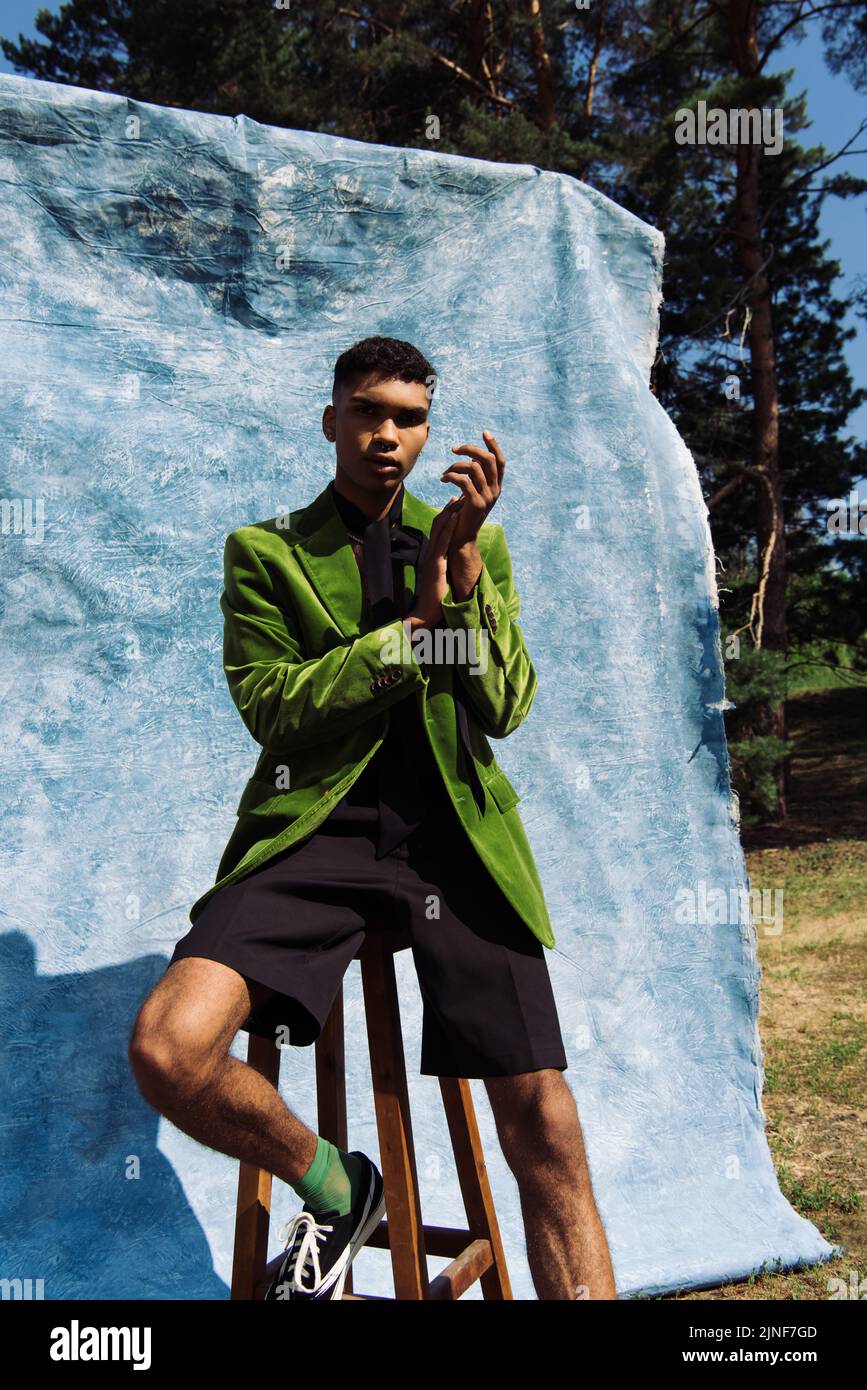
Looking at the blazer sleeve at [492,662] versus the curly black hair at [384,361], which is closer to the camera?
the blazer sleeve at [492,662]

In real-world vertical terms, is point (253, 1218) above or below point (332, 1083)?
below

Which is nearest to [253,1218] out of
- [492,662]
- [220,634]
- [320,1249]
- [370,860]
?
[320,1249]

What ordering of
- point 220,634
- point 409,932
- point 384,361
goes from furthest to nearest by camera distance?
point 220,634 < point 384,361 < point 409,932

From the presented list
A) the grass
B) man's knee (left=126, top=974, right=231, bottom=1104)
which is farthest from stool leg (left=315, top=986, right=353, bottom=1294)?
the grass

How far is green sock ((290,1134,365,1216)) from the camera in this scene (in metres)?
1.89

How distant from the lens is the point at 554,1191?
189cm

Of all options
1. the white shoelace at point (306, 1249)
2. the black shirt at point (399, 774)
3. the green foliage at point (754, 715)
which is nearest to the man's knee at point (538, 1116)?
the white shoelace at point (306, 1249)

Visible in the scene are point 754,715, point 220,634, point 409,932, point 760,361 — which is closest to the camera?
point 409,932

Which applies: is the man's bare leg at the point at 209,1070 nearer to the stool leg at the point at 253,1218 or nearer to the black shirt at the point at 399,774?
the stool leg at the point at 253,1218

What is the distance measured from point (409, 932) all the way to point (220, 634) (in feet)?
5.01

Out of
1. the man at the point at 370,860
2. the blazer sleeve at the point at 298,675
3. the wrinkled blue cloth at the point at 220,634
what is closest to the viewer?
the man at the point at 370,860

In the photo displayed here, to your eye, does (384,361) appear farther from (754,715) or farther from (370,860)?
(754,715)

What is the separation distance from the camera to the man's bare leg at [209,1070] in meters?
1.70

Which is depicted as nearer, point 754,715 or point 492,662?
point 492,662
